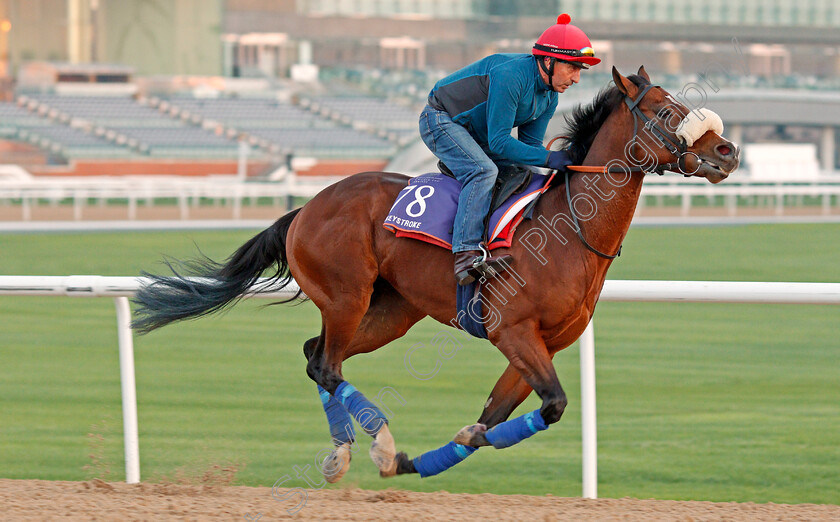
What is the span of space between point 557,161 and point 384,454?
110 centimetres

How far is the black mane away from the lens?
3547mm

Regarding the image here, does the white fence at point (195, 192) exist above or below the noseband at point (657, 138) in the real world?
below

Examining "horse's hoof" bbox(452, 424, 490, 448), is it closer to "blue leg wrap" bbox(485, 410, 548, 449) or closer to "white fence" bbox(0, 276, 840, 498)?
"blue leg wrap" bbox(485, 410, 548, 449)

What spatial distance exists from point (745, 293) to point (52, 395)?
3.46 meters

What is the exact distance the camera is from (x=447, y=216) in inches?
144

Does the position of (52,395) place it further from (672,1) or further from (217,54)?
(672,1)

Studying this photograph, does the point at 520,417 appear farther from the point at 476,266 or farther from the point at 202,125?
the point at 202,125

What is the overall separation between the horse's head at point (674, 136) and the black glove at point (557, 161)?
0.22 meters

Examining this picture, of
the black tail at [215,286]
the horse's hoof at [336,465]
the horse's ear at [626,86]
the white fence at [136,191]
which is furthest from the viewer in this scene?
the white fence at [136,191]

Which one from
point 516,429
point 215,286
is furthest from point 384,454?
point 215,286

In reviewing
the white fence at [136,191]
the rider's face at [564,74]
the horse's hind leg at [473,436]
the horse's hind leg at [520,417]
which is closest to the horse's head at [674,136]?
the rider's face at [564,74]

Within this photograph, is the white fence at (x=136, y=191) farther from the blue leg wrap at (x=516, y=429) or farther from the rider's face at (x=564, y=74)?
the blue leg wrap at (x=516, y=429)

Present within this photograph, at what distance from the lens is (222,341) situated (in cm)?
721

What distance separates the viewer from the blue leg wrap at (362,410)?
142 inches
